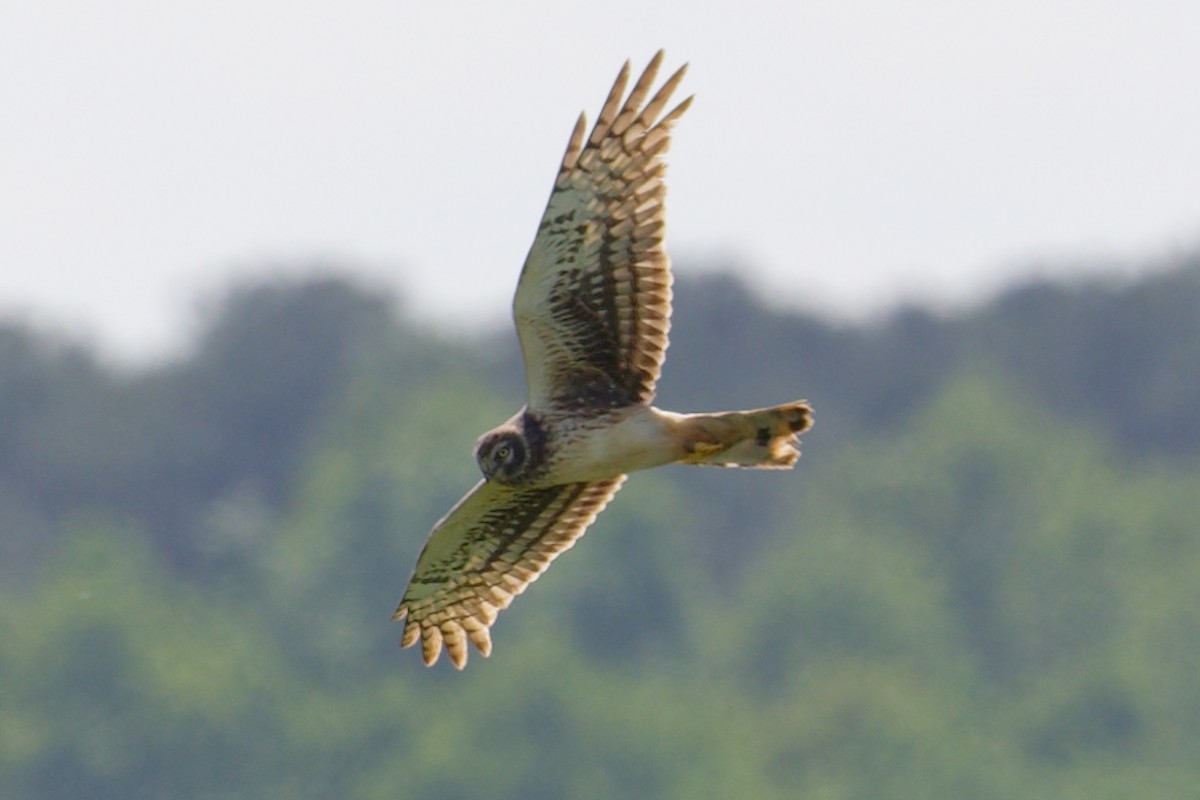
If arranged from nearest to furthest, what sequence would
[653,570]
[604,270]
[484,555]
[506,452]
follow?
[604,270], [506,452], [484,555], [653,570]

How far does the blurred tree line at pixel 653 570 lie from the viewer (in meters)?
59.3

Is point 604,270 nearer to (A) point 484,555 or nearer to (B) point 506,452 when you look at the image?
(B) point 506,452

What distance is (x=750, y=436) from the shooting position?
14.1 metres

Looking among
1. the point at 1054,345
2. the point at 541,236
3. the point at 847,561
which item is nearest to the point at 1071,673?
the point at 847,561

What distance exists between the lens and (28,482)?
81.2 metres

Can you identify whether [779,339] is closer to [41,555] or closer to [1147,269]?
[1147,269]

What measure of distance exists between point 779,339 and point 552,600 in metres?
21.8

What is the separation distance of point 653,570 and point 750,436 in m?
55.4

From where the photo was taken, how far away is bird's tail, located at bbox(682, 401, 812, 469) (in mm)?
14008

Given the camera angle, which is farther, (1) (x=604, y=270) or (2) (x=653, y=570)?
(2) (x=653, y=570)

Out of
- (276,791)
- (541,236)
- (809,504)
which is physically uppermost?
(809,504)

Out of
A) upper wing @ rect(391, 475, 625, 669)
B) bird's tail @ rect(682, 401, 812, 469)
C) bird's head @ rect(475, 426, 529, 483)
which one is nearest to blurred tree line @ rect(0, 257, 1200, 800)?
upper wing @ rect(391, 475, 625, 669)

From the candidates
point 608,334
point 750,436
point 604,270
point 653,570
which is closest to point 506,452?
point 608,334

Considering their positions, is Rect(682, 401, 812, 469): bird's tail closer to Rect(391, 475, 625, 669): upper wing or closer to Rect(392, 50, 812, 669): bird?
Rect(392, 50, 812, 669): bird
